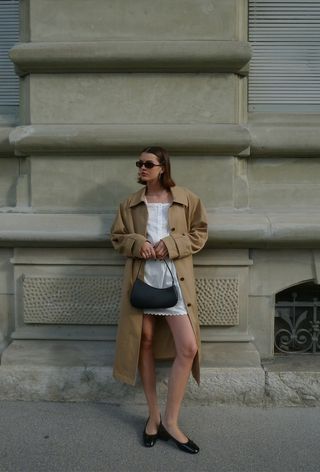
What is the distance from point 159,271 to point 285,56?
7.64 feet

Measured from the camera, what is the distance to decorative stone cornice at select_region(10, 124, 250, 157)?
13.3ft

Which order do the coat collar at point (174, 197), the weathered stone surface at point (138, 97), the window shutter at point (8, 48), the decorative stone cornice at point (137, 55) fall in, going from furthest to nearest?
1. the window shutter at point (8, 48)
2. the weathered stone surface at point (138, 97)
3. the decorative stone cornice at point (137, 55)
4. the coat collar at point (174, 197)

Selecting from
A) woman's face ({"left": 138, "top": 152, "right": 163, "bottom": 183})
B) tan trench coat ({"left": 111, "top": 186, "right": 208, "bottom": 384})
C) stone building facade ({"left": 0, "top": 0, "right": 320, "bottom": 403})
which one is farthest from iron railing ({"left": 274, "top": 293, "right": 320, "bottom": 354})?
woman's face ({"left": 138, "top": 152, "right": 163, "bottom": 183})

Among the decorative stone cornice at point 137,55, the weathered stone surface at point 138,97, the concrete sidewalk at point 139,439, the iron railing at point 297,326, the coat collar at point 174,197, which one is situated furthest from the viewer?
the iron railing at point 297,326

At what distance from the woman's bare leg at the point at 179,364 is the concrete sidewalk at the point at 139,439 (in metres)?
Answer: 0.15

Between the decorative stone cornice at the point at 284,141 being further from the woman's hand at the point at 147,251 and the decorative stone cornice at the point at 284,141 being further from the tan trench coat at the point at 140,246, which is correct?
the woman's hand at the point at 147,251

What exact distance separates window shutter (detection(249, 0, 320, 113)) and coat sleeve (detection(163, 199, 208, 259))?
1.35 metres

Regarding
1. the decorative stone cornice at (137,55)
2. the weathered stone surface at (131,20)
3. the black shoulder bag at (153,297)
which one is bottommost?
the black shoulder bag at (153,297)

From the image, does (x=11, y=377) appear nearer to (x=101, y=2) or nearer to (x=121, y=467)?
(x=121, y=467)

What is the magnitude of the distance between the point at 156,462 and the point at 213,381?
2.98 feet

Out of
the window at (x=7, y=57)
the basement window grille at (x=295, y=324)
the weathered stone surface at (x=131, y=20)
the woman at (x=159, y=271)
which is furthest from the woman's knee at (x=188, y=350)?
the window at (x=7, y=57)

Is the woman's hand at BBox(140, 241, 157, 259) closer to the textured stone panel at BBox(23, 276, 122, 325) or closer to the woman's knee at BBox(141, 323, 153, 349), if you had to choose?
the woman's knee at BBox(141, 323, 153, 349)

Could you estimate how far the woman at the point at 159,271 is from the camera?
344 cm

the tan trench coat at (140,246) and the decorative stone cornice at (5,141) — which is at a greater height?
the decorative stone cornice at (5,141)
